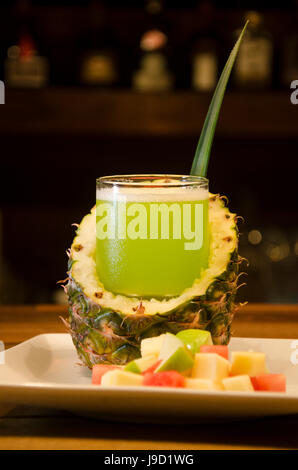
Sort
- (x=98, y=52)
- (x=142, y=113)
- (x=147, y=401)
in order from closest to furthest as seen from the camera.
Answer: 1. (x=147, y=401)
2. (x=142, y=113)
3. (x=98, y=52)

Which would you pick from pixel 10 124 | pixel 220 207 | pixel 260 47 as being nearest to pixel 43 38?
pixel 10 124

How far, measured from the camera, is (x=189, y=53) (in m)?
2.36

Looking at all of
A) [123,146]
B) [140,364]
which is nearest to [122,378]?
[140,364]

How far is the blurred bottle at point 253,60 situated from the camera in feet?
7.43

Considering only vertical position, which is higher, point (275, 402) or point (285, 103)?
point (285, 103)

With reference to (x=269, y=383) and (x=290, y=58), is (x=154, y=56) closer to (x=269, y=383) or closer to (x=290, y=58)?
(x=290, y=58)

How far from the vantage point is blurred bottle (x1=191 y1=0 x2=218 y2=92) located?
2.26 m

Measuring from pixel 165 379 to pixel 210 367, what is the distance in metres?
0.04

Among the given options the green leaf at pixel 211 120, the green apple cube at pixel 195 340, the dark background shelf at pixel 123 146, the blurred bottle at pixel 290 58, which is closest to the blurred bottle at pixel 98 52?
the dark background shelf at pixel 123 146

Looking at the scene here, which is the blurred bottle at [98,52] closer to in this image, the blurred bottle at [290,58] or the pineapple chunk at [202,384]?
the blurred bottle at [290,58]

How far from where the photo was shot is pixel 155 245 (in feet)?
2.77

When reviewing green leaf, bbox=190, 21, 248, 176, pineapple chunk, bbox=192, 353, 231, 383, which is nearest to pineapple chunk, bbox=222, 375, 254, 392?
pineapple chunk, bbox=192, 353, 231, 383

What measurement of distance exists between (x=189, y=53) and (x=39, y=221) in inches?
28.9

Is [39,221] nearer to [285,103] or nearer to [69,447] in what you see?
[285,103]
